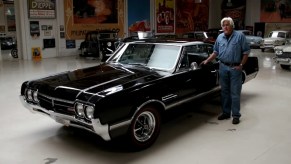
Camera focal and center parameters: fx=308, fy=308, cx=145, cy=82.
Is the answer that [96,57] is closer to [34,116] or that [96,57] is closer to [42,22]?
[42,22]

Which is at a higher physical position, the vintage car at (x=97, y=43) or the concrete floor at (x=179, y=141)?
the vintage car at (x=97, y=43)

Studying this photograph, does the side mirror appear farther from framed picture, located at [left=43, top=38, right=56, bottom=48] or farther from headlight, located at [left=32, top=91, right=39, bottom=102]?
framed picture, located at [left=43, top=38, right=56, bottom=48]

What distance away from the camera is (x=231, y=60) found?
4699 millimetres

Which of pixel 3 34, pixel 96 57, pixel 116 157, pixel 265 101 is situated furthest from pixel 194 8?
pixel 116 157

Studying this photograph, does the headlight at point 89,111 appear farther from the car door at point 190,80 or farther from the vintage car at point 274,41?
the vintage car at point 274,41

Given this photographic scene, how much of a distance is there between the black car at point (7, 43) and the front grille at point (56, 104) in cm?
1692

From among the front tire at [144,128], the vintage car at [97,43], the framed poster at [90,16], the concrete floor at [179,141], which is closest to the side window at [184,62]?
the concrete floor at [179,141]

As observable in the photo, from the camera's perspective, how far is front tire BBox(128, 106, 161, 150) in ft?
12.5

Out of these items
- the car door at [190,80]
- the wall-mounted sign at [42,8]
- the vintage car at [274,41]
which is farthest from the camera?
the vintage car at [274,41]

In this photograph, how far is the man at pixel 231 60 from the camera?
4.66 meters

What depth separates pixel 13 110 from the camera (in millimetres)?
5887

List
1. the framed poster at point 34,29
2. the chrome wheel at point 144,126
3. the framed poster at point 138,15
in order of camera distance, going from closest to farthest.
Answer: the chrome wheel at point 144,126 < the framed poster at point 34,29 < the framed poster at point 138,15

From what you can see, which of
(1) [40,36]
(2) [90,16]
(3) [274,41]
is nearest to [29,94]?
(1) [40,36]

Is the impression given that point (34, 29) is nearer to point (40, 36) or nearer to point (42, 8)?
point (40, 36)
